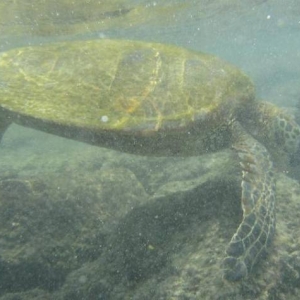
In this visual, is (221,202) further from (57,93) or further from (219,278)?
(57,93)

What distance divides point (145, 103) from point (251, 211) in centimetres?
230

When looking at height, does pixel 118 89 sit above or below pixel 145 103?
above

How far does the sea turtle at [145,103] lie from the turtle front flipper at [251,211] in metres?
0.02

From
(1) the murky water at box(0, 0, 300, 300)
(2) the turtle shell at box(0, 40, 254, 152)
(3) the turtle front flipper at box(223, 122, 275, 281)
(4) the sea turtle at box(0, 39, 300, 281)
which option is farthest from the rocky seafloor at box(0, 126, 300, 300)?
(2) the turtle shell at box(0, 40, 254, 152)

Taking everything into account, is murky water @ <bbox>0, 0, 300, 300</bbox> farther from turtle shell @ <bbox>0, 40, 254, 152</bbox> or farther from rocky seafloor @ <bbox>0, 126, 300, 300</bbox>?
turtle shell @ <bbox>0, 40, 254, 152</bbox>

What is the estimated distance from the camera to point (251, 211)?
4.12 metres

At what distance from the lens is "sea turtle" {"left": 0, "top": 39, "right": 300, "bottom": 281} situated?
4.79 meters

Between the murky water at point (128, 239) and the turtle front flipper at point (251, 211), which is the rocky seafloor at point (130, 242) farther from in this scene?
the turtle front flipper at point (251, 211)

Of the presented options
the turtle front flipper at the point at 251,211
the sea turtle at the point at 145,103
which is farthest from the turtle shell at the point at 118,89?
the turtle front flipper at the point at 251,211

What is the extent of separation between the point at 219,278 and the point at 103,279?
154cm

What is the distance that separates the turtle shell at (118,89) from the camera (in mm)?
4832

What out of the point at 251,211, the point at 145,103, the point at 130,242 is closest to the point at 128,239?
the point at 130,242

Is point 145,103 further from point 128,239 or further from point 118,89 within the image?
point 128,239

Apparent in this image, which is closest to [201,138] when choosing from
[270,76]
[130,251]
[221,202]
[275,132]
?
[221,202]
